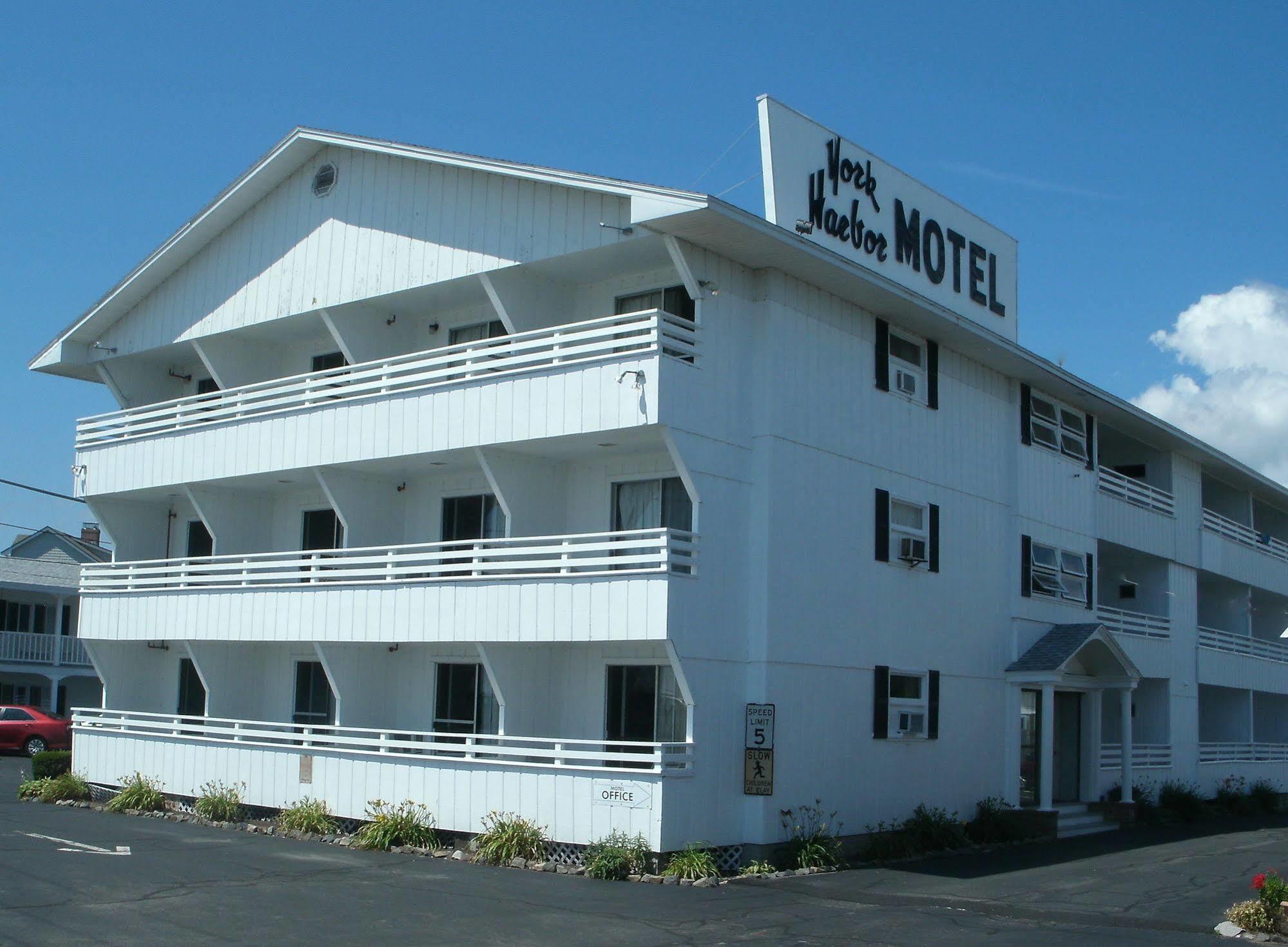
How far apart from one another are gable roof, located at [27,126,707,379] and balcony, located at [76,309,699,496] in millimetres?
1683

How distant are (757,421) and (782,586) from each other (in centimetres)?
253

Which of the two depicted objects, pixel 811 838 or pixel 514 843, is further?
pixel 811 838

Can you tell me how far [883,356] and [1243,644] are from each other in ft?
62.5

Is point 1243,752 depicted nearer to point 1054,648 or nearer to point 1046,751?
point 1054,648

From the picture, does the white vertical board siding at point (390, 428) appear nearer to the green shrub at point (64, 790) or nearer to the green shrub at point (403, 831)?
the green shrub at point (403, 831)

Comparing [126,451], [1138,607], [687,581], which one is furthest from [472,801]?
[1138,607]

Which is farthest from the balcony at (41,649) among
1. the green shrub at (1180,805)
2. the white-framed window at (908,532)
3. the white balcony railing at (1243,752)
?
the white balcony railing at (1243,752)

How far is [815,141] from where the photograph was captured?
2236 cm

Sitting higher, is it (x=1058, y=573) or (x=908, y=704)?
(x=1058, y=573)

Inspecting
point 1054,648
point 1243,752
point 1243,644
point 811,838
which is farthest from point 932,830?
point 1243,644

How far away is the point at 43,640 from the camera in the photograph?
4684cm

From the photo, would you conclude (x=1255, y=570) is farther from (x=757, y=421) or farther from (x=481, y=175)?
(x=481, y=175)

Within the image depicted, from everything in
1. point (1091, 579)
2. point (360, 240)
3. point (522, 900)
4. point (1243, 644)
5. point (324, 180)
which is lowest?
point (522, 900)

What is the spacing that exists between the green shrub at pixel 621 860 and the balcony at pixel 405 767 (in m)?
0.15
